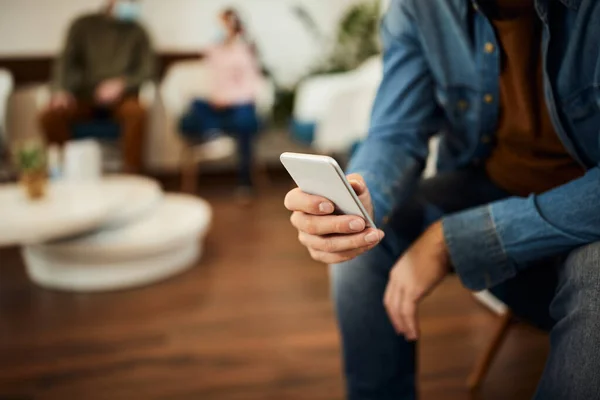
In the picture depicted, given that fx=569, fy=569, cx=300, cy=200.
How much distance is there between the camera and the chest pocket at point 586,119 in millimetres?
771

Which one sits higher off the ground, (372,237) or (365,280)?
(372,237)

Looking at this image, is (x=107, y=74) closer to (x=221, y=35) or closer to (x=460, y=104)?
(x=221, y=35)

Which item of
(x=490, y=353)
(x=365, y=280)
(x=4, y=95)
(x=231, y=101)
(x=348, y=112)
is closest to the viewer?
(x=365, y=280)

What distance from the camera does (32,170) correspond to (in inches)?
79.4

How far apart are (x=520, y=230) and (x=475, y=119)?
24cm

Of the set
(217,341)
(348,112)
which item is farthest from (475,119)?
(348,112)

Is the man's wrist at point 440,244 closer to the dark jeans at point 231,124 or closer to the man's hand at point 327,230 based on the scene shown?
the man's hand at point 327,230

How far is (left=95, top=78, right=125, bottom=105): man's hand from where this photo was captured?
3723 mm

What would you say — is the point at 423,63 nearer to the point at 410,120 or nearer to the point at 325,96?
the point at 410,120

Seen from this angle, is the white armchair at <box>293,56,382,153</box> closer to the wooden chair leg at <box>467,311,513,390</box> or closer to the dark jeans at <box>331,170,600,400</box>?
the wooden chair leg at <box>467,311,513,390</box>

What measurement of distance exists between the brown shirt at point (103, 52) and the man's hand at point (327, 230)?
11.6 ft

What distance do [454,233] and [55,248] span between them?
161 centimetres

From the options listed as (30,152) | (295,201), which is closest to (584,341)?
(295,201)

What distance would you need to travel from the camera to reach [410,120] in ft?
2.97
